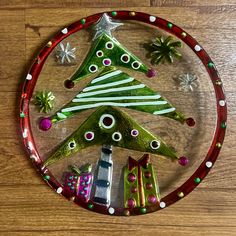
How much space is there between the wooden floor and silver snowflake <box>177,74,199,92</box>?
0.21 ft

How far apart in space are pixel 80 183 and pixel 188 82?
1.05 ft

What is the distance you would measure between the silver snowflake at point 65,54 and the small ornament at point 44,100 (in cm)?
8

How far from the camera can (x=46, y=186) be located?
3.21ft

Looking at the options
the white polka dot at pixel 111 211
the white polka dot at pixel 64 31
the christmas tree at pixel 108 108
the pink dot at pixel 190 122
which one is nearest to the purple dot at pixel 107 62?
the christmas tree at pixel 108 108

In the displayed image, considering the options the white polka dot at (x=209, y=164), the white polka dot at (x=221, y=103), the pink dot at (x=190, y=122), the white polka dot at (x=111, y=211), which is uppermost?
the white polka dot at (x=221, y=103)

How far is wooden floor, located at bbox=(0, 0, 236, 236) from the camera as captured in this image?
0.95 m

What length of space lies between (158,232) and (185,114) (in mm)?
261

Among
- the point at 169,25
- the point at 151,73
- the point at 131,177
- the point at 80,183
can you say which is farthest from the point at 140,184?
the point at 169,25

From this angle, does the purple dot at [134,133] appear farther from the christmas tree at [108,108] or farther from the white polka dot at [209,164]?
the white polka dot at [209,164]

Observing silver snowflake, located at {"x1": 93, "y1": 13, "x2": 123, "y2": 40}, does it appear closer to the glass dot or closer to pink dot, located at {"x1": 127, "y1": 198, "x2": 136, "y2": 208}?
the glass dot

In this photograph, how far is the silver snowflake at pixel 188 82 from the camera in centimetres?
97

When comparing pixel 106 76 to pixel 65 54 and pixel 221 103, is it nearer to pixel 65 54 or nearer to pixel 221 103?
pixel 65 54

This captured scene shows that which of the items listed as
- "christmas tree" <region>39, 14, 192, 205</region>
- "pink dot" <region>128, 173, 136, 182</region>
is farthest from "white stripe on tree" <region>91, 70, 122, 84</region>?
"pink dot" <region>128, 173, 136, 182</region>

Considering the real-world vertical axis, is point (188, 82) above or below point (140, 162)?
above
